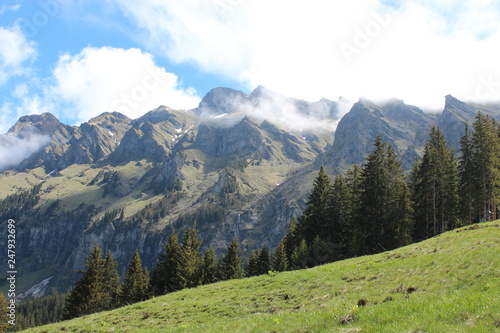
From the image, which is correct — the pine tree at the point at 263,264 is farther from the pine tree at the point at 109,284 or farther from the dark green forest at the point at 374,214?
the pine tree at the point at 109,284

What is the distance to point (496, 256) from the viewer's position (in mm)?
20297

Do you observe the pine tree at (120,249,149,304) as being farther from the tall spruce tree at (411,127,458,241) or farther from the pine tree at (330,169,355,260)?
the tall spruce tree at (411,127,458,241)

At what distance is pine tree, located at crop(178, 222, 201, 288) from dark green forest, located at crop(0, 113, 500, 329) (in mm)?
171

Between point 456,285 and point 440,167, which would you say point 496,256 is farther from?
point 440,167

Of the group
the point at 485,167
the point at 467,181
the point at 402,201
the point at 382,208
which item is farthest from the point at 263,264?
the point at 485,167

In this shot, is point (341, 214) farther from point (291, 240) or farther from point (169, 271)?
point (169, 271)

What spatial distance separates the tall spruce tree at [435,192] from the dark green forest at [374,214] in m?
0.15

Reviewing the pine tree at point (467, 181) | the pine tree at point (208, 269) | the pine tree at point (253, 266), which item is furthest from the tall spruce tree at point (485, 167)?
A: the pine tree at point (208, 269)

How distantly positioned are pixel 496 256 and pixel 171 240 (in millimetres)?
51854

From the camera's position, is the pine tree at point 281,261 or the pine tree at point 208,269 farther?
the pine tree at point 281,261

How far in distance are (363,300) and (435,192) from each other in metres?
46.0

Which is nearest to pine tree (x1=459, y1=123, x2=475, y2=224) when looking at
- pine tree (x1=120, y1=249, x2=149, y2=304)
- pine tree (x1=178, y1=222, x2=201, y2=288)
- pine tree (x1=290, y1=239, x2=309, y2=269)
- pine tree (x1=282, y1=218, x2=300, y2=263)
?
pine tree (x1=290, y1=239, x2=309, y2=269)

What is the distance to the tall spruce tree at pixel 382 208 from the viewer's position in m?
50.7

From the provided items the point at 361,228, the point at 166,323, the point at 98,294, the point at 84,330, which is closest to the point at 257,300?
the point at 166,323
